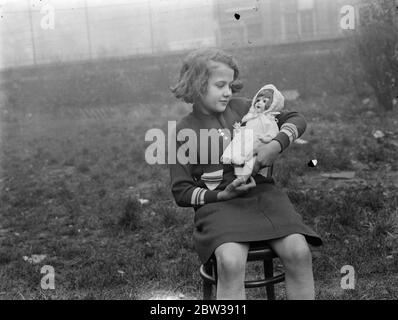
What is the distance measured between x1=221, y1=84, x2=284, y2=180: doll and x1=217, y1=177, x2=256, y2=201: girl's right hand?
0.03m

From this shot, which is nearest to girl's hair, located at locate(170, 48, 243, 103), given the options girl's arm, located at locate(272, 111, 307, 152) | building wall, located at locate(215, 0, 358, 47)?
girl's arm, located at locate(272, 111, 307, 152)

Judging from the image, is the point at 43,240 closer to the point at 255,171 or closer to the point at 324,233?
the point at 324,233

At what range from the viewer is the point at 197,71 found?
2639 millimetres

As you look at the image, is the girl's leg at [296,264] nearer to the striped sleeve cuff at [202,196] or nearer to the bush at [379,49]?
the striped sleeve cuff at [202,196]

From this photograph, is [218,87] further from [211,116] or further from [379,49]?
[379,49]

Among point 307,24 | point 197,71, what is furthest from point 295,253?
point 307,24

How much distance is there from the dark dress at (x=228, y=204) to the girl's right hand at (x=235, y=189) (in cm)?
3

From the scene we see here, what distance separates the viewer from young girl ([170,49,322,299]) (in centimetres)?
238

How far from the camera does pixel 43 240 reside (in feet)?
15.8

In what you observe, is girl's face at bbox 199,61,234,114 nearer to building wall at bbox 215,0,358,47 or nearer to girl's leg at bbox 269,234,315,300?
girl's leg at bbox 269,234,315,300

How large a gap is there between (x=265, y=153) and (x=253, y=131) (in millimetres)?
132
